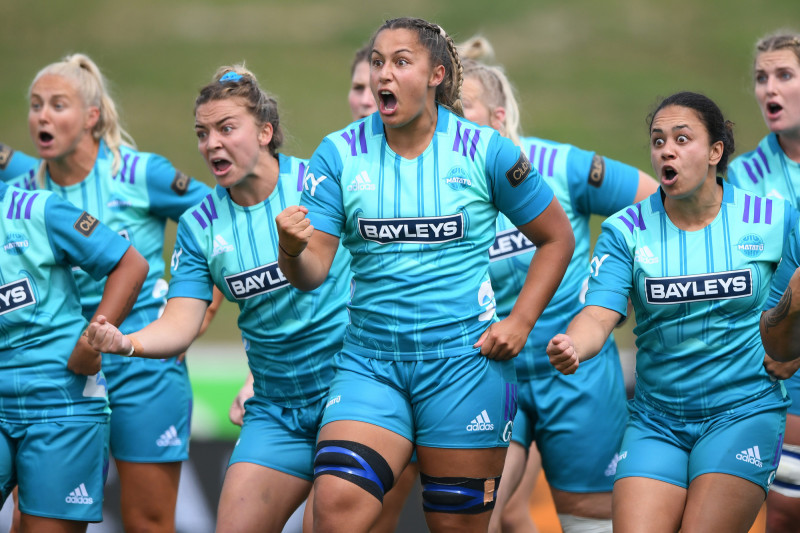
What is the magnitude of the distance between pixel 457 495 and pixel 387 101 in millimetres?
1330

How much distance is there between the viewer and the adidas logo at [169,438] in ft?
17.0

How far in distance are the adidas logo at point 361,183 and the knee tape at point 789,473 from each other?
2.16m

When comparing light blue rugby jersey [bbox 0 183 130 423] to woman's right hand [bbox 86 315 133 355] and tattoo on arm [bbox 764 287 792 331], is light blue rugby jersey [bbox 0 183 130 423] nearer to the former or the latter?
woman's right hand [bbox 86 315 133 355]

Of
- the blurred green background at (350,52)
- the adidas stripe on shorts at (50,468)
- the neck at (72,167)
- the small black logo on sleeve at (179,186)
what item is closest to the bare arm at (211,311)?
the small black logo on sleeve at (179,186)

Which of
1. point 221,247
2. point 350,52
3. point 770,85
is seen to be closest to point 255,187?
point 221,247

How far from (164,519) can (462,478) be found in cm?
183

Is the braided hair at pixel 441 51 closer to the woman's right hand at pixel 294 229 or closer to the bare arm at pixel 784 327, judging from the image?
the woman's right hand at pixel 294 229

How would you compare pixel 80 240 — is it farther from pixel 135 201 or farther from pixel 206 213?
pixel 135 201

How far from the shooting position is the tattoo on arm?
3658mm

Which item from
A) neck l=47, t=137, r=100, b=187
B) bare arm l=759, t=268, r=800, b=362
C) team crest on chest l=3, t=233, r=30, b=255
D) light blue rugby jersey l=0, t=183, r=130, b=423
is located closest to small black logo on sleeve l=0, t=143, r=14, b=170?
neck l=47, t=137, r=100, b=187

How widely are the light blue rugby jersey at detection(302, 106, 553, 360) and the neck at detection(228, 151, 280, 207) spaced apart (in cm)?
56

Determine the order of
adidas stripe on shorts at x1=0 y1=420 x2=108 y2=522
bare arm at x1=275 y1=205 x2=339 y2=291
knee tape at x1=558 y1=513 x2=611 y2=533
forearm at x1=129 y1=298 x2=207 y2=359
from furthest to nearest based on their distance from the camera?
knee tape at x1=558 y1=513 x2=611 y2=533
adidas stripe on shorts at x1=0 y1=420 x2=108 y2=522
forearm at x1=129 y1=298 x2=207 y2=359
bare arm at x1=275 y1=205 x2=339 y2=291

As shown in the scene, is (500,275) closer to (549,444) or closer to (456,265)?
(549,444)

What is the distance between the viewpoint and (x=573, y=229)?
5.03 m
